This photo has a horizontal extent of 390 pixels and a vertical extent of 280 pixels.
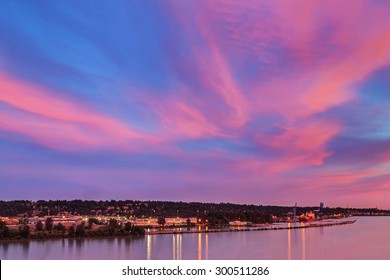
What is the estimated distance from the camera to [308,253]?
16.5m

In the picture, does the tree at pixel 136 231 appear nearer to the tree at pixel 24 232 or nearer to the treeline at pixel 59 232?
the treeline at pixel 59 232

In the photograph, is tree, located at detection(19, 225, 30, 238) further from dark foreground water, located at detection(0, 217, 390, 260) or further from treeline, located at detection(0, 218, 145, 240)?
dark foreground water, located at detection(0, 217, 390, 260)

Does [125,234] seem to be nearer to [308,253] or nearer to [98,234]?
[98,234]

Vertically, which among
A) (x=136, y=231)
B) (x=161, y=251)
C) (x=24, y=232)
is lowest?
A: (x=161, y=251)

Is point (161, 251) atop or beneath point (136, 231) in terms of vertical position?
beneath

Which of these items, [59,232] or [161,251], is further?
[59,232]

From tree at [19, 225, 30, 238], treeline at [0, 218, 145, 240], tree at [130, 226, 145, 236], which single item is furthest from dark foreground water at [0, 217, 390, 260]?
tree at [130, 226, 145, 236]

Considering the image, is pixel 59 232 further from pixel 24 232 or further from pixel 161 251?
pixel 161 251

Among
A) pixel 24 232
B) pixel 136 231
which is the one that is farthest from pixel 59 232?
pixel 136 231

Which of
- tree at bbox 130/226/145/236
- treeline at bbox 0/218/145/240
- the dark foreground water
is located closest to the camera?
the dark foreground water

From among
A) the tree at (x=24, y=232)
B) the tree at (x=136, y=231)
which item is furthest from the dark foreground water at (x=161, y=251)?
the tree at (x=136, y=231)
